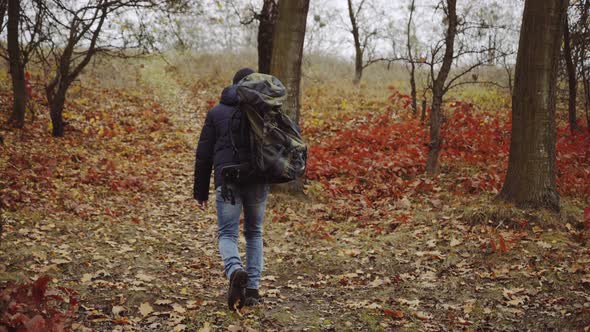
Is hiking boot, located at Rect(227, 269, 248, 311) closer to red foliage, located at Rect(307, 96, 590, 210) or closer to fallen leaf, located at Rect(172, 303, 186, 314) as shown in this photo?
fallen leaf, located at Rect(172, 303, 186, 314)

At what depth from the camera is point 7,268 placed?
17.3 ft

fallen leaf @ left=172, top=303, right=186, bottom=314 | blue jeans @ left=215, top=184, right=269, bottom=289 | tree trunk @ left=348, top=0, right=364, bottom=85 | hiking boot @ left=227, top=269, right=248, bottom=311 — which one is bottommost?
fallen leaf @ left=172, top=303, right=186, bottom=314

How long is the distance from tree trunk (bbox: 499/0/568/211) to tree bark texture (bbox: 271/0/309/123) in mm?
3520

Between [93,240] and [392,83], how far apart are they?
1851 cm

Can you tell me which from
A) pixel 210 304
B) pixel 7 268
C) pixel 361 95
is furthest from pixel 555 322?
pixel 361 95

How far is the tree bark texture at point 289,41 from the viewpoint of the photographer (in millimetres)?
8562

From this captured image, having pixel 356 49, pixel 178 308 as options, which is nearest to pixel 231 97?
pixel 178 308

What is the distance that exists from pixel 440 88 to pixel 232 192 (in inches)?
264

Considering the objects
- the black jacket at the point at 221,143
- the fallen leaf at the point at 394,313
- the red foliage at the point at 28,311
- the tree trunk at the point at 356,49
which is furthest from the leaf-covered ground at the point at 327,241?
the tree trunk at the point at 356,49

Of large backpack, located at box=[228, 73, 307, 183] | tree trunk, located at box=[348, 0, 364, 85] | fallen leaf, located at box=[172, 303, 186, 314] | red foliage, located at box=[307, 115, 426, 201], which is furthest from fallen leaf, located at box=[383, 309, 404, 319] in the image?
tree trunk, located at box=[348, 0, 364, 85]

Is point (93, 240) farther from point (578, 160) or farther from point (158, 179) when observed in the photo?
point (578, 160)

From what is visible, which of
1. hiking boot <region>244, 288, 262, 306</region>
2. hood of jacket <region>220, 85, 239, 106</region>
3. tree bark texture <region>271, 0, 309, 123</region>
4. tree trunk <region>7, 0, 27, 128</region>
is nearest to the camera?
hood of jacket <region>220, 85, 239, 106</region>

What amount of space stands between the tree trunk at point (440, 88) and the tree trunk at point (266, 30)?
537 centimetres

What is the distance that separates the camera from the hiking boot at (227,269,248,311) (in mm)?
4358
